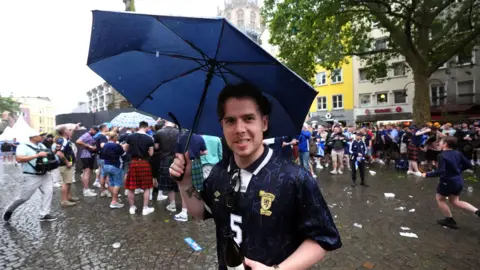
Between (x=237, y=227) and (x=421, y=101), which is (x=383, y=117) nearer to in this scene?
(x=421, y=101)

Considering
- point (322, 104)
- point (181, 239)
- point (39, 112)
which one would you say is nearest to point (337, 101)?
point (322, 104)

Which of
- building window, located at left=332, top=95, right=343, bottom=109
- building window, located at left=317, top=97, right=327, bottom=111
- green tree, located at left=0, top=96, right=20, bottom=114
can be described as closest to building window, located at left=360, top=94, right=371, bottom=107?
building window, located at left=332, top=95, right=343, bottom=109

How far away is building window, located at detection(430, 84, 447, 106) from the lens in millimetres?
30516

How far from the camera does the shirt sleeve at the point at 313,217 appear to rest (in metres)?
1.26

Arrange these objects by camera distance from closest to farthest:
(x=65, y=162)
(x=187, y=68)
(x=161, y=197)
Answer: (x=187, y=68) → (x=65, y=162) → (x=161, y=197)

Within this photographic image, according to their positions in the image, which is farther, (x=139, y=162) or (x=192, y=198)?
(x=139, y=162)

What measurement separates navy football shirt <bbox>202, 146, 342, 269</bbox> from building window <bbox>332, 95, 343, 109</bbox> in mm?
39032

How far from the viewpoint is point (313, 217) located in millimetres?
1268

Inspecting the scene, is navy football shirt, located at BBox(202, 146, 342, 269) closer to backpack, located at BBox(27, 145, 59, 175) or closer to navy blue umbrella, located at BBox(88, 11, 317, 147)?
navy blue umbrella, located at BBox(88, 11, 317, 147)

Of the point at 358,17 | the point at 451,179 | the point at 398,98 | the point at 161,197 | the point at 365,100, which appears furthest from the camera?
the point at 365,100

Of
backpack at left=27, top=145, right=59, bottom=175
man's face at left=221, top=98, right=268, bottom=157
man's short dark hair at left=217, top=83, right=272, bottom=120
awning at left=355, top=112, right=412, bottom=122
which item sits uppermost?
awning at left=355, top=112, right=412, bottom=122

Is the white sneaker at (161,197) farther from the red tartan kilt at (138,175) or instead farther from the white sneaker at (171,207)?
the red tartan kilt at (138,175)

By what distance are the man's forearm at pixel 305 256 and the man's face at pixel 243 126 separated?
496mm

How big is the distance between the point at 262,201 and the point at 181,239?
159 inches
